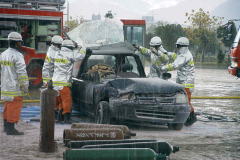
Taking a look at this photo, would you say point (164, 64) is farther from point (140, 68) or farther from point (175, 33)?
point (175, 33)

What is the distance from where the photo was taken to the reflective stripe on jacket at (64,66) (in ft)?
36.6

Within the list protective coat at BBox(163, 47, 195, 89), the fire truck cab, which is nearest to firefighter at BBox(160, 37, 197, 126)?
protective coat at BBox(163, 47, 195, 89)

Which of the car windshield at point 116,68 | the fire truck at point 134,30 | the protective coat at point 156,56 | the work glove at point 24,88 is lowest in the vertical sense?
the work glove at point 24,88

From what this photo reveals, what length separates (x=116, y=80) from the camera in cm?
1062

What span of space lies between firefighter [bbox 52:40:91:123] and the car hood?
3.67 feet

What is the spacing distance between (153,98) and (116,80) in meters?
0.90

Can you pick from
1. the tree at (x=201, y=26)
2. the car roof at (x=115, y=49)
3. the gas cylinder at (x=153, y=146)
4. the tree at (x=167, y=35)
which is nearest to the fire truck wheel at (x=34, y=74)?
the car roof at (x=115, y=49)

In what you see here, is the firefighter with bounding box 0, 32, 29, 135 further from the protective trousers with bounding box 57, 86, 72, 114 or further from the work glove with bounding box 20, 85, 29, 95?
the protective trousers with bounding box 57, 86, 72, 114

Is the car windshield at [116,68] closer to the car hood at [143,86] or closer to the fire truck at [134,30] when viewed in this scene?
the car hood at [143,86]

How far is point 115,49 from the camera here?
39.1ft

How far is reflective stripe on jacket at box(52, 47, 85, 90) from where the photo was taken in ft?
36.6

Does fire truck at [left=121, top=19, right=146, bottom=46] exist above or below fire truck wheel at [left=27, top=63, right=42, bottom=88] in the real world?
above

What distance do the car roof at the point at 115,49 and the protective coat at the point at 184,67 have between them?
3.05 ft

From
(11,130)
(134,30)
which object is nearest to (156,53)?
(11,130)
